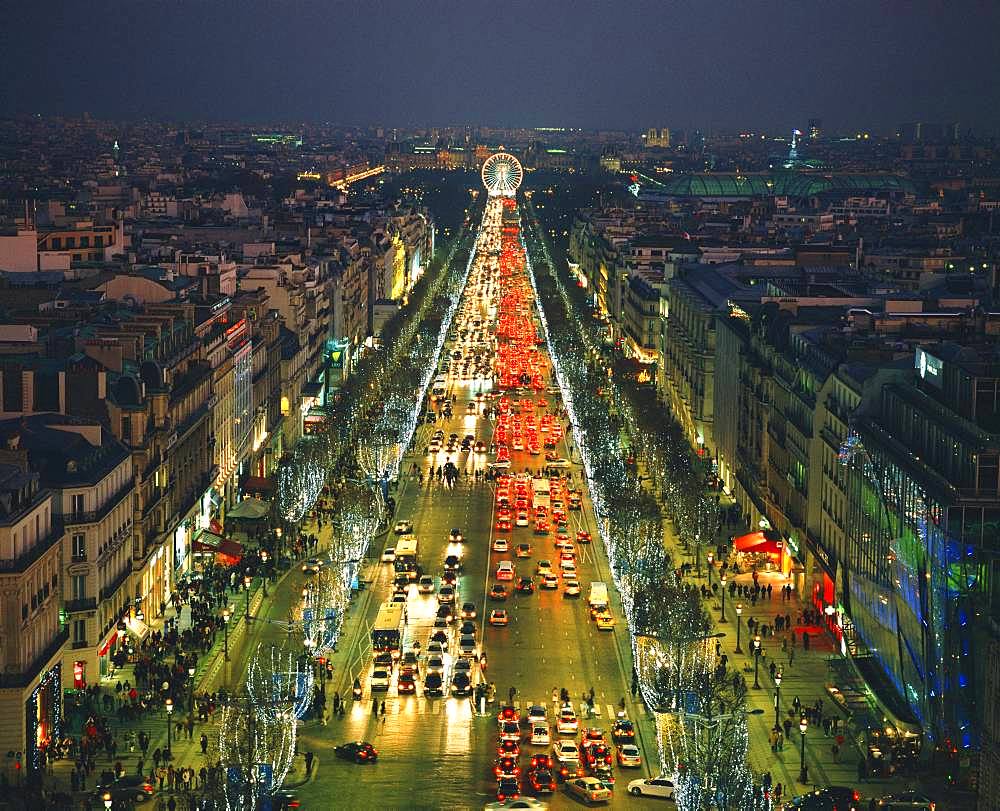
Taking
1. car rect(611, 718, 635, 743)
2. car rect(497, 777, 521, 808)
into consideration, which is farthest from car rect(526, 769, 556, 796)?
car rect(611, 718, 635, 743)

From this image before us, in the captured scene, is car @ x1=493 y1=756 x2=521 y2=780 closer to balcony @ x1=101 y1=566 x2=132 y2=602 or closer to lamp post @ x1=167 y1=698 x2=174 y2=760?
lamp post @ x1=167 y1=698 x2=174 y2=760

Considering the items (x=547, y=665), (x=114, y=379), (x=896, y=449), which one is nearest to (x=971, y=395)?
(x=896, y=449)

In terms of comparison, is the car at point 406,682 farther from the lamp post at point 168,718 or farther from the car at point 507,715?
the lamp post at point 168,718

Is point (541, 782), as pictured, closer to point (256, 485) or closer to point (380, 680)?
point (380, 680)

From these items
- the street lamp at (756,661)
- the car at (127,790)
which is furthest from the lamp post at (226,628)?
the street lamp at (756,661)

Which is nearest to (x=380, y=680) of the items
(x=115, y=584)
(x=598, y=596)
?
(x=115, y=584)
